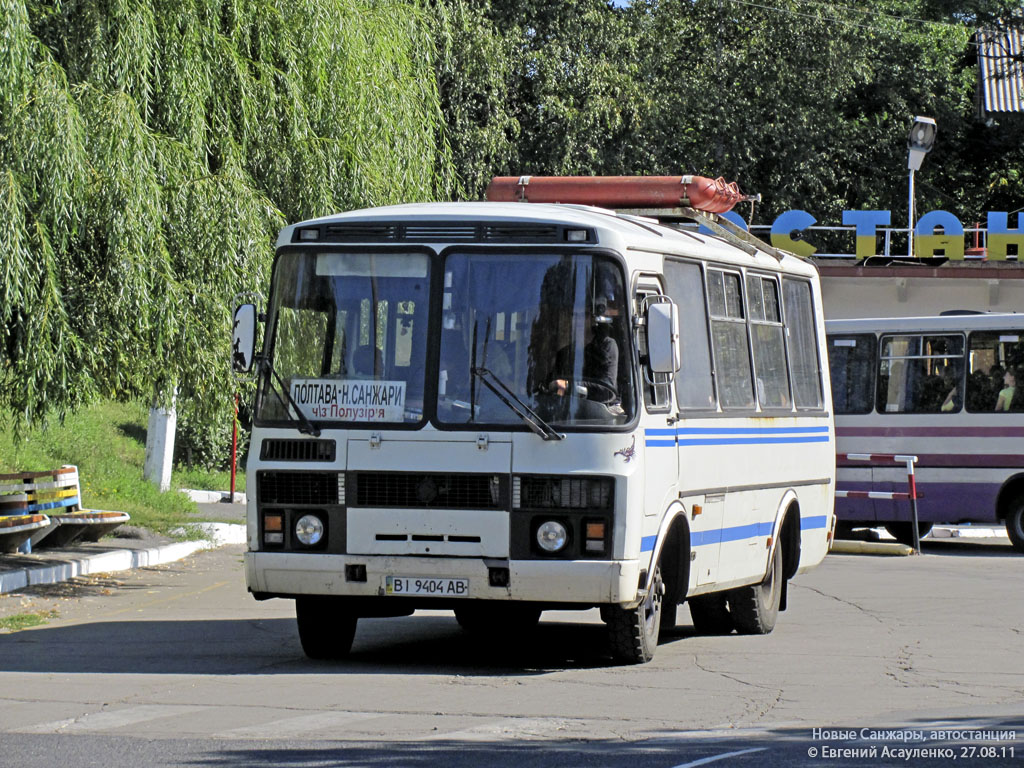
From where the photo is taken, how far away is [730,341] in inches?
472

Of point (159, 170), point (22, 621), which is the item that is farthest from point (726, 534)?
point (159, 170)

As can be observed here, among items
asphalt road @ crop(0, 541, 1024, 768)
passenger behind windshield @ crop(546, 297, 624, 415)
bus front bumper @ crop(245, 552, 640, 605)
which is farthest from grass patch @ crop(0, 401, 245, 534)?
passenger behind windshield @ crop(546, 297, 624, 415)

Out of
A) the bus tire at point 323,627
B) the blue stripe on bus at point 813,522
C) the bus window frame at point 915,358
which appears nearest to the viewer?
the bus tire at point 323,627

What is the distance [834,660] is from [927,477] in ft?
39.5

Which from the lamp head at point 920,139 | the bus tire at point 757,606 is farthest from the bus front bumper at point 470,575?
the lamp head at point 920,139

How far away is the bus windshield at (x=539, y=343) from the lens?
9961mm

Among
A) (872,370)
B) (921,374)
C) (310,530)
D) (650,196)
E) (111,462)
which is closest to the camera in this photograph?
(310,530)

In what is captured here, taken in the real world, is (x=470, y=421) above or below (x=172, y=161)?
below

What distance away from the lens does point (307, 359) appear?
10383mm

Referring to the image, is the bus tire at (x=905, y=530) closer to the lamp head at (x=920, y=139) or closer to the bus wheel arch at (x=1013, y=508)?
the bus wheel arch at (x=1013, y=508)

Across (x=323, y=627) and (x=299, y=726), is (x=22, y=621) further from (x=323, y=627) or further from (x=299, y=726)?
(x=299, y=726)

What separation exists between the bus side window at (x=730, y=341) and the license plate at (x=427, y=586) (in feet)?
8.97

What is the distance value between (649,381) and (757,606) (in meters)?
3.14

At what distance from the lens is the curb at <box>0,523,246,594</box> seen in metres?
15.5
